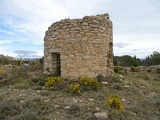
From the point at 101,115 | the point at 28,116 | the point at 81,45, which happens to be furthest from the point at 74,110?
the point at 81,45

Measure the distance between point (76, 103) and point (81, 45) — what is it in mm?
3110

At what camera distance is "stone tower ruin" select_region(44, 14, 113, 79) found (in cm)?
847

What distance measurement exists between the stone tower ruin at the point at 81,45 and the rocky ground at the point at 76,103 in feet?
2.17

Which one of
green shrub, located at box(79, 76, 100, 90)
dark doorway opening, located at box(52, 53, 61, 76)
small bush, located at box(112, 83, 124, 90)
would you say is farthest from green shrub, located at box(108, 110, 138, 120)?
dark doorway opening, located at box(52, 53, 61, 76)

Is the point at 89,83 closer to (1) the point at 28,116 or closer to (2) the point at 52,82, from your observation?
(2) the point at 52,82

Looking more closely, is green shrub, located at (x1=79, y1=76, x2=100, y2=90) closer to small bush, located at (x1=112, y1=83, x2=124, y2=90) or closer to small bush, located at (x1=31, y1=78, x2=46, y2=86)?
small bush, located at (x1=112, y1=83, x2=124, y2=90)

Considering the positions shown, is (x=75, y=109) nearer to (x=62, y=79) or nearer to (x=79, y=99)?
(x=79, y=99)

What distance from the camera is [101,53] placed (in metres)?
8.79

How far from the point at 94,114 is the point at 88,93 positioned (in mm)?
1817

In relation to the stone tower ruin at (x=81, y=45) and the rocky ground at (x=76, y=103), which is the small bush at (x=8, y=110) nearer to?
the rocky ground at (x=76, y=103)

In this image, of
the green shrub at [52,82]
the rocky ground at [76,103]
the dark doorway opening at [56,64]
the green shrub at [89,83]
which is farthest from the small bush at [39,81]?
the green shrub at [89,83]

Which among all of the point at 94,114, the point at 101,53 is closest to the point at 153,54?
the point at 101,53

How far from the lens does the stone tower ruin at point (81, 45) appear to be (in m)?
8.47

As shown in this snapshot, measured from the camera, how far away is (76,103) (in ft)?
19.9
